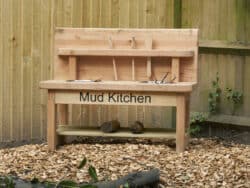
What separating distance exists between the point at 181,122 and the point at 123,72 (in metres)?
0.85

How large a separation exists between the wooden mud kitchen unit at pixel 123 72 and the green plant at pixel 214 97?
1345mm

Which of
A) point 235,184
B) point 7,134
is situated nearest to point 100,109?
point 7,134

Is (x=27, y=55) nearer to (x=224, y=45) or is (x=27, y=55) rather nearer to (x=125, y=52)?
(x=125, y=52)

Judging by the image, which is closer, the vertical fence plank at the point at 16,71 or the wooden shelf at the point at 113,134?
the wooden shelf at the point at 113,134

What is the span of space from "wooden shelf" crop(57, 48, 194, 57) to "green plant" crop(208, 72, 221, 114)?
5.24 feet

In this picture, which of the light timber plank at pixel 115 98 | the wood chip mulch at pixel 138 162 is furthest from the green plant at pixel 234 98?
the light timber plank at pixel 115 98

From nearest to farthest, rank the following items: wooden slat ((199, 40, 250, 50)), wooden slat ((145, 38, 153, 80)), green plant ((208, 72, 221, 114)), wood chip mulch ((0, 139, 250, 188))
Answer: wood chip mulch ((0, 139, 250, 188))
wooden slat ((145, 38, 153, 80))
wooden slat ((199, 40, 250, 50))
green plant ((208, 72, 221, 114))

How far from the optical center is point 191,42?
298 inches

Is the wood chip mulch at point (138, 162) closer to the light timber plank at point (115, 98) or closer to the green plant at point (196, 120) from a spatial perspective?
the light timber plank at point (115, 98)

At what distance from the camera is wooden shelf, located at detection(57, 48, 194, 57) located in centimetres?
747

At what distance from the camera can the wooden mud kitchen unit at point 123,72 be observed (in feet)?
24.0

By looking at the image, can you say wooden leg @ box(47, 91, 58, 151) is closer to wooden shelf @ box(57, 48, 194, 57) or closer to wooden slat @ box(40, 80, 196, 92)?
wooden slat @ box(40, 80, 196, 92)

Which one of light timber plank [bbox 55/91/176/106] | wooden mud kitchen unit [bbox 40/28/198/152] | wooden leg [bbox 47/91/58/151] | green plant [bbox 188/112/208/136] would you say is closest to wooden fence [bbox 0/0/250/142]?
green plant [bbox 188/112/208/136]

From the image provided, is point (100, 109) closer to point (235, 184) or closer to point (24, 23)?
point (24, 23)
